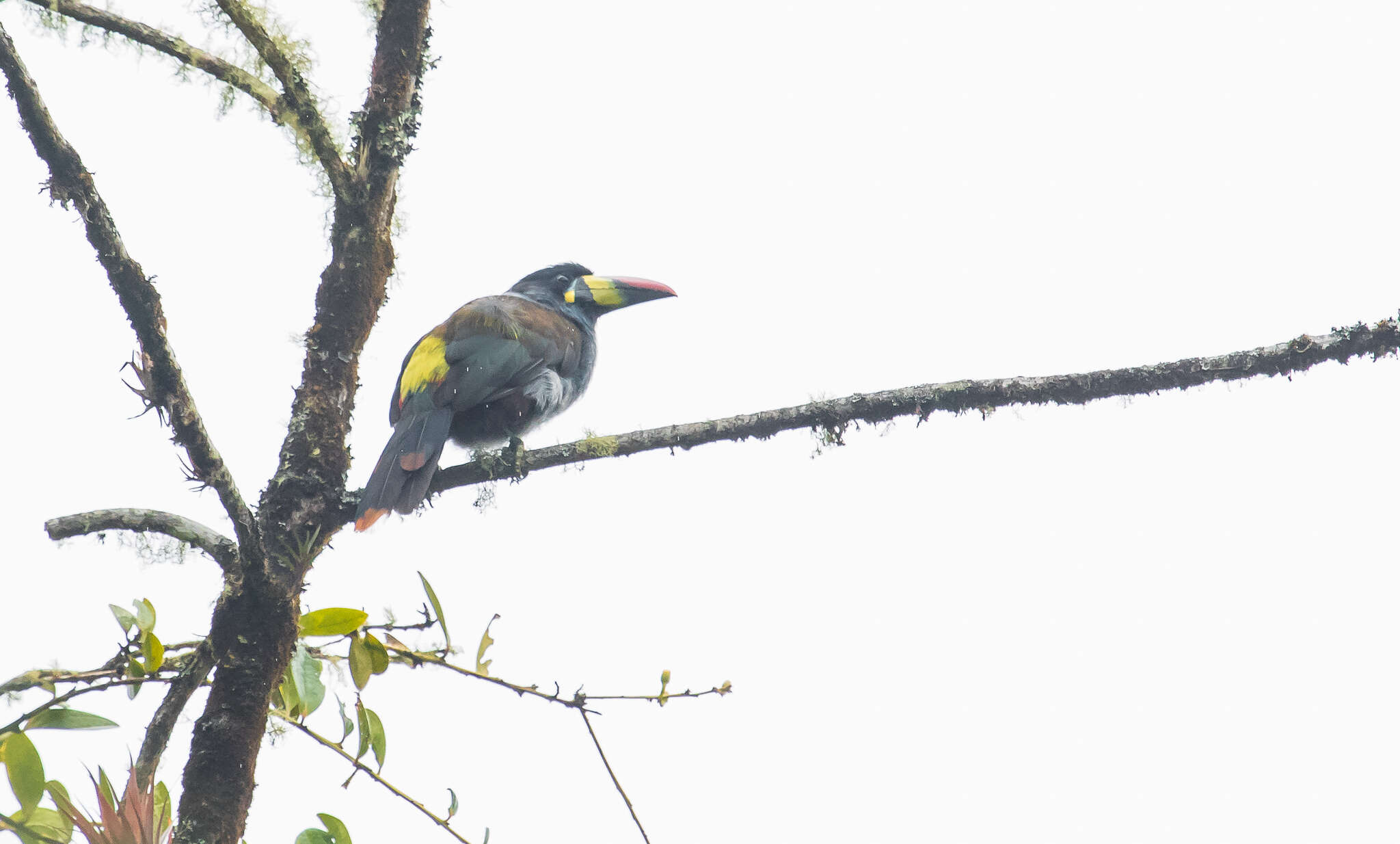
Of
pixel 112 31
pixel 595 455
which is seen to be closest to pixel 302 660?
pixel 595 455

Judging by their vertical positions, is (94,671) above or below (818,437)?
below

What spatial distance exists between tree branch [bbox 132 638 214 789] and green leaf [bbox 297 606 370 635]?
15 centimetres

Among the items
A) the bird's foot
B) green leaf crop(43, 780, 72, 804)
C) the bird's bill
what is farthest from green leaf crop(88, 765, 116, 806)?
the bird's bill

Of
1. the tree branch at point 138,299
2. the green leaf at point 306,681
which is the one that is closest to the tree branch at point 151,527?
the tree branch at point 138,299

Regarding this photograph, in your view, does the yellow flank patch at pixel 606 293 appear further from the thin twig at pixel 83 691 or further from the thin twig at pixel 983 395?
the thin twig at pixel 83 691

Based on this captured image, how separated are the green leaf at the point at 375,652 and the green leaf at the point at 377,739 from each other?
0.23ft

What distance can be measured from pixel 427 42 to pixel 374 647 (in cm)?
112

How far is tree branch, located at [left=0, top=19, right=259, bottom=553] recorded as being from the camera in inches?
61.5

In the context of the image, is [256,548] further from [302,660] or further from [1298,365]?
[1298,365]

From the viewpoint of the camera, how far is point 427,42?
2.06 metres

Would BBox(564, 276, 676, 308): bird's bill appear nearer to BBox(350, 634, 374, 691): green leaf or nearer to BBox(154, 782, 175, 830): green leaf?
BBox(350, 634, 374, 691): green leaf

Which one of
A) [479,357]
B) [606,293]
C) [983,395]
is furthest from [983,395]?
[606,293]

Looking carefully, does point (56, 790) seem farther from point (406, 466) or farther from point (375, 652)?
point (406, 466)

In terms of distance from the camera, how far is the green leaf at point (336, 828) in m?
1.58
